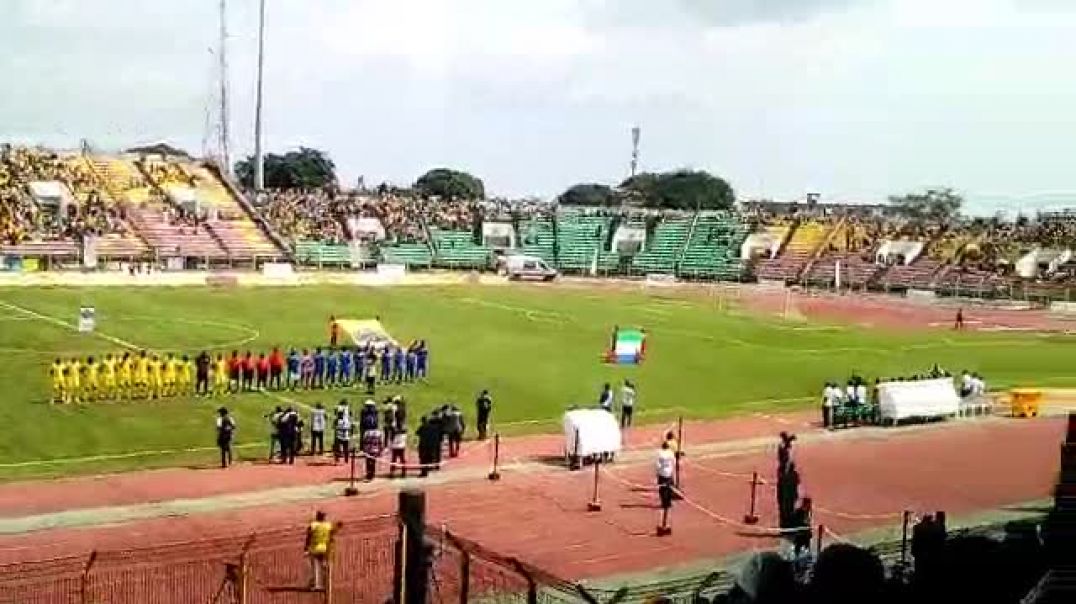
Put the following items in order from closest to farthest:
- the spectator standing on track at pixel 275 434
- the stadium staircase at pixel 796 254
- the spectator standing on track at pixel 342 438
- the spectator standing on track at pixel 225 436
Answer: the spectator standing on track at pixel 225 436 < the spectator standing on track at pixel 275 434 < the spectator standing on track at pixel 342 438 < the stadium staircase at pixel 796 254

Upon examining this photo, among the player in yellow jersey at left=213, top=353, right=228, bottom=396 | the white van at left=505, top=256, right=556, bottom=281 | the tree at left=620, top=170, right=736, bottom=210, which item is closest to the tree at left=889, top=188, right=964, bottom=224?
the tree at left=620, top=170, right=736, bottom=210

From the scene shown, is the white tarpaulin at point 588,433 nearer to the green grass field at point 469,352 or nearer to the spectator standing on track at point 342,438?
the green grass field at point 469,352

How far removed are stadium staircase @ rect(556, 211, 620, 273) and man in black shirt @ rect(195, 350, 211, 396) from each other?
6063 cm

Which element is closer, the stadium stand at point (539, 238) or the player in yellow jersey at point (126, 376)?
the player in yellow jersey at point (126, 376)

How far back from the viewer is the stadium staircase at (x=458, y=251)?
288 ft

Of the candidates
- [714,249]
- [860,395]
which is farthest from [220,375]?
[714,249]

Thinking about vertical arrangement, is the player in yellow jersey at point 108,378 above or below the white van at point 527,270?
below

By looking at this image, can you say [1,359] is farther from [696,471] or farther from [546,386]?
[696,471]

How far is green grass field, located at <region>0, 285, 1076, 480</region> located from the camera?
2866 cm

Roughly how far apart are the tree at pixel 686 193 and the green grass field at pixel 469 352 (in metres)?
95.9

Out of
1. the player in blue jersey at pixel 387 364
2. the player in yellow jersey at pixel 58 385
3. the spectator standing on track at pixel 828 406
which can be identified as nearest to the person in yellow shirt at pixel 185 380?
the player in yellow jersey at pixel 58 385

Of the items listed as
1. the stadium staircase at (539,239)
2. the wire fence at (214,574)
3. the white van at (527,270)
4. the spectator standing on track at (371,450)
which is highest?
the stadium staircase at (539,239)

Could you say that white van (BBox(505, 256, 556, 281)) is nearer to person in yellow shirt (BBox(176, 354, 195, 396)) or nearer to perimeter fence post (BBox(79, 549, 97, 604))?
person in yellow shirt (BBox(176, 354, 195, 396))

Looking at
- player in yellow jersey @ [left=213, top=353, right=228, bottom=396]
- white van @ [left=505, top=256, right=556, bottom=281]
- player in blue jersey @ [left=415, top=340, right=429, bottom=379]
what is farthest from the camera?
white van @ [left=505, top=256, right=556, bottom=281]
